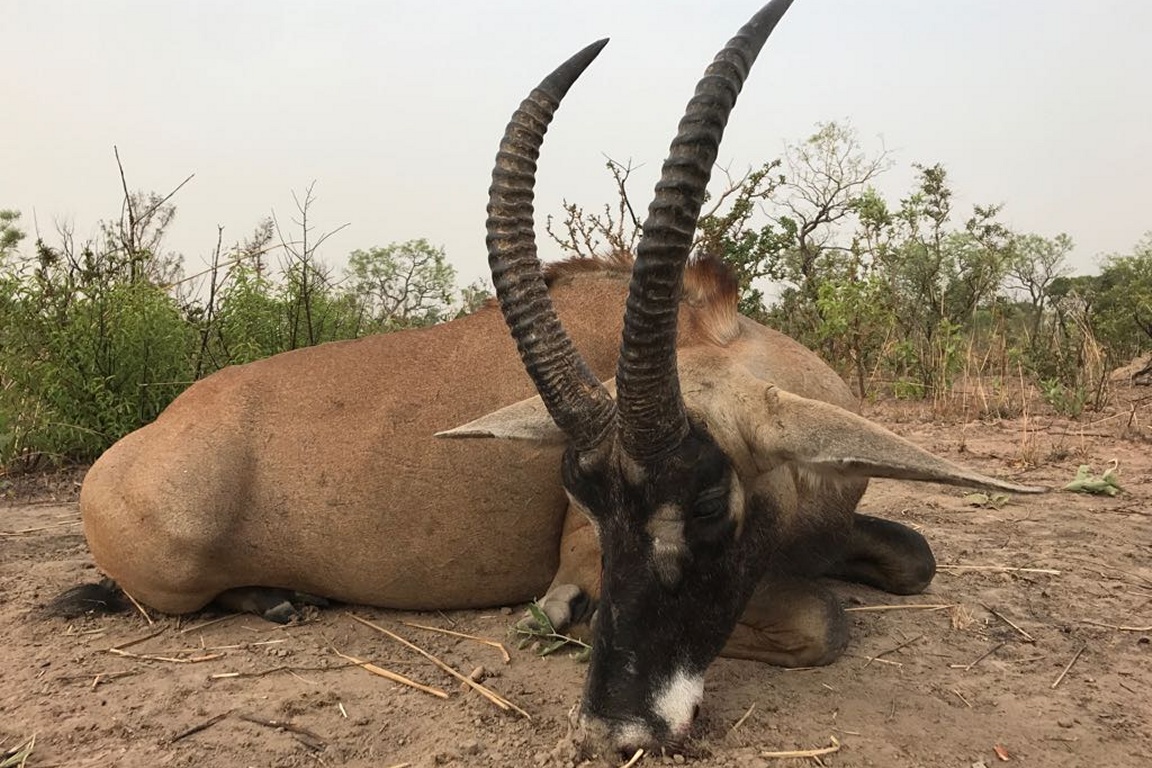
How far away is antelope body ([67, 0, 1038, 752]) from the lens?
10.3 feet

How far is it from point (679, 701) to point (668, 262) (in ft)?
5.02

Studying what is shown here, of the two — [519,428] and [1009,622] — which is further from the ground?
[519,428]

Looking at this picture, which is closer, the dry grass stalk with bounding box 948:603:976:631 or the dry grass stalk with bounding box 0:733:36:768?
the dry grass stalk with bounding box 0:733:36:768

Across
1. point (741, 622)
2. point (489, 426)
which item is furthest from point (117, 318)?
point (741, 622)

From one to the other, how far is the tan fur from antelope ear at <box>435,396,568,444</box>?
644 mm

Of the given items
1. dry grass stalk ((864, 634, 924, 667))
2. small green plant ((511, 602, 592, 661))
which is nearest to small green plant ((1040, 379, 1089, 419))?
dry grass stalk ((864, 634, 924, 667))

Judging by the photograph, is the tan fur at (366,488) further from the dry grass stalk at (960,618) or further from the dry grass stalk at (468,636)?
the dry grass stalk at (960,618)

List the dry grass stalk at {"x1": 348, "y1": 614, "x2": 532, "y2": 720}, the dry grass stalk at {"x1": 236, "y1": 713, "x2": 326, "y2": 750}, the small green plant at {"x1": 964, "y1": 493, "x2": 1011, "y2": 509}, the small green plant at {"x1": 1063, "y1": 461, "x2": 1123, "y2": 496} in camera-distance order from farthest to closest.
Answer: the small green plant at {"x1": 1063, "y1": 461, "x2": 1123, "y2": 496}
the small green plant at {"x1": 964, "y1": 493, "x2": 1011, "y2": 509}
the dry grass stalk at {"x1": 348, "y1": 614, "x2": 532, "y2": 720}
the dry grass stalk at {"x1": 236, "y1": 713, "x2": 326, "y2": 750}

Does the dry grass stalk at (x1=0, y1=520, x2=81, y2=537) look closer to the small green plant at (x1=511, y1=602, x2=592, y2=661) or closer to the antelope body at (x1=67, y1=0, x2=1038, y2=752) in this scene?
the antelope body at (x1=67, y1=0, x2=1038, y2=752)

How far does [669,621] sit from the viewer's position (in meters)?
3.15

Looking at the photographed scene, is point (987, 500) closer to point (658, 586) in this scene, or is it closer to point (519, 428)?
point (519, 428)

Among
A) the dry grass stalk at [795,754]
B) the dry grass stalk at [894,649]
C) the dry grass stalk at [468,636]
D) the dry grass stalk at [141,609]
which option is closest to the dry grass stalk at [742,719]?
the dry grass stalk at [795,754]

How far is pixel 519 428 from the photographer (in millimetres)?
3881

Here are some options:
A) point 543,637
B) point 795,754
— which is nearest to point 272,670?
point 543,637
